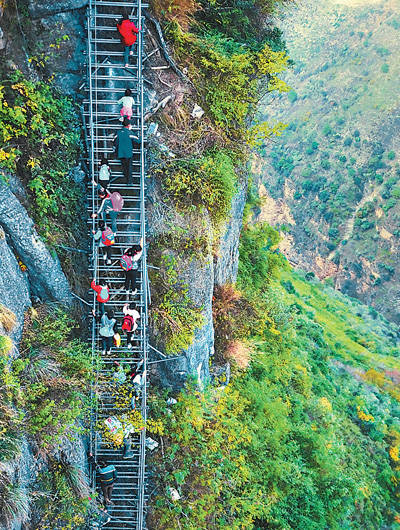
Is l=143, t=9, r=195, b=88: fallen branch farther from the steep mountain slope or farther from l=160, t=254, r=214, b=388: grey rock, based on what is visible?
the steep mountain slope

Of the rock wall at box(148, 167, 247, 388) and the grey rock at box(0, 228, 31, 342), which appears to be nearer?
the grey rock at box(0, 228, 31, 342)

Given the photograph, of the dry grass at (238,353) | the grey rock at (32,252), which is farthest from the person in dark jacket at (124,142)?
the dry grass at (238,353)

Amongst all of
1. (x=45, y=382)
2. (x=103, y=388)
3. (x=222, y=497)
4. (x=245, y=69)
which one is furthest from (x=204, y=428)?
(x=245, y=69)

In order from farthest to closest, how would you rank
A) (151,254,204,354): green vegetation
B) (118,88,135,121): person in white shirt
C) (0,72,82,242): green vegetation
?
(151,254,204,354): green vegetation, (118,88,135,121): person in white shirt, (0,72,82,242): green vegetation

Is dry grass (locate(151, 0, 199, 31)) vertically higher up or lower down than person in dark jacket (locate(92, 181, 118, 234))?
higher up

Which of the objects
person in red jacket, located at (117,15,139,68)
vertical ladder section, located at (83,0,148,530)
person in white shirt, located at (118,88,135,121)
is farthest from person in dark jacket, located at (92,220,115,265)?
person in red jacket, located at (117,15,139,68)

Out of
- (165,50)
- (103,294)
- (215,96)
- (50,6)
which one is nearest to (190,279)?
(103,294)

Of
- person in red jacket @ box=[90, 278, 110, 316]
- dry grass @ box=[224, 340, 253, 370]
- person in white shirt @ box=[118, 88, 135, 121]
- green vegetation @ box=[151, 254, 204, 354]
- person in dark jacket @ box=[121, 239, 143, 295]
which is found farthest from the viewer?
dry grass @ box=[224, 340, 253, 370]
